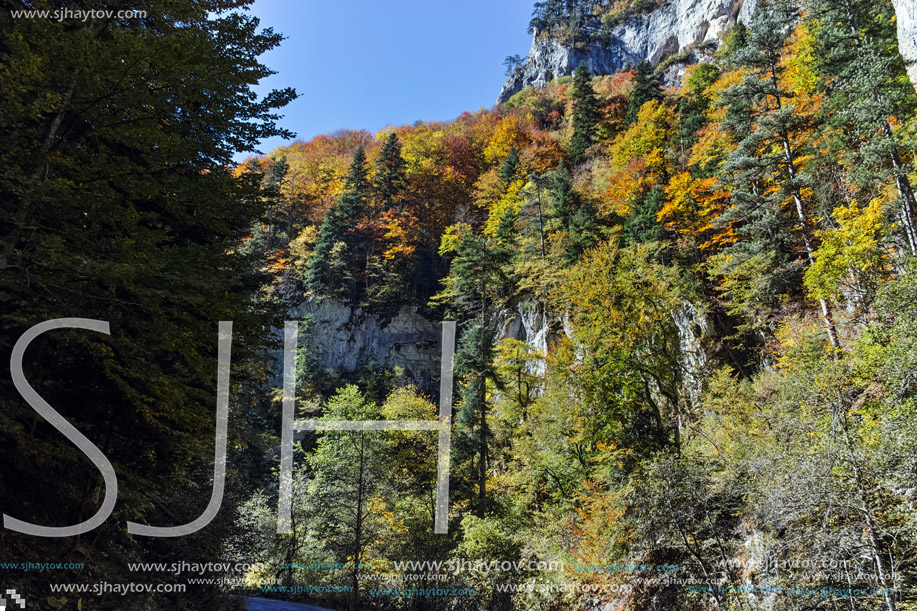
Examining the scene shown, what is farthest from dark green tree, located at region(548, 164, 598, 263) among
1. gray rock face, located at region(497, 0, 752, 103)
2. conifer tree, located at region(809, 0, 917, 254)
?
gray rock face, located at region(497, 0, 752, 103)

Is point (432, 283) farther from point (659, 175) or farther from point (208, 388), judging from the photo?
point (208, 388)

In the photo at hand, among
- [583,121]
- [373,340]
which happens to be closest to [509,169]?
[583,121]

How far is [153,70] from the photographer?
5.93 metres

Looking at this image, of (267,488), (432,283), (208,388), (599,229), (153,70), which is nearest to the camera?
(153,70)

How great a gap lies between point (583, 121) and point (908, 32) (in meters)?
23.3

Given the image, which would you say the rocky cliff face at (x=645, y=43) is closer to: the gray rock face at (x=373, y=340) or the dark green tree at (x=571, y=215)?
the dark green tree at (x=571, y=215)

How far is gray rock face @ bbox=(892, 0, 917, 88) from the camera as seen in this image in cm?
1642

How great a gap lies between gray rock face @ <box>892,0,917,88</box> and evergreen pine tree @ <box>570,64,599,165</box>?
67.3ft

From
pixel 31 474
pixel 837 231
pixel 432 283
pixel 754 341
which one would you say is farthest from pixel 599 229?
pixel 31 474

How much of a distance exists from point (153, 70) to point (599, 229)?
71.9 feet

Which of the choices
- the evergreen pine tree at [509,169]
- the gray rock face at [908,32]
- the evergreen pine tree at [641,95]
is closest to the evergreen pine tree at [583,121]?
the evergreen pine tree at [641,95]

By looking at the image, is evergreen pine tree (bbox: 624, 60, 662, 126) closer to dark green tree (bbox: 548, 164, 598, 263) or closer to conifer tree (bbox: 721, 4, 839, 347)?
dark green tree (bbox: 548, 164, 598, 263)

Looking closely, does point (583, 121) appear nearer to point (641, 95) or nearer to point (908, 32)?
point (641, 95)

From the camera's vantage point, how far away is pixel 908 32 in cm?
1681
